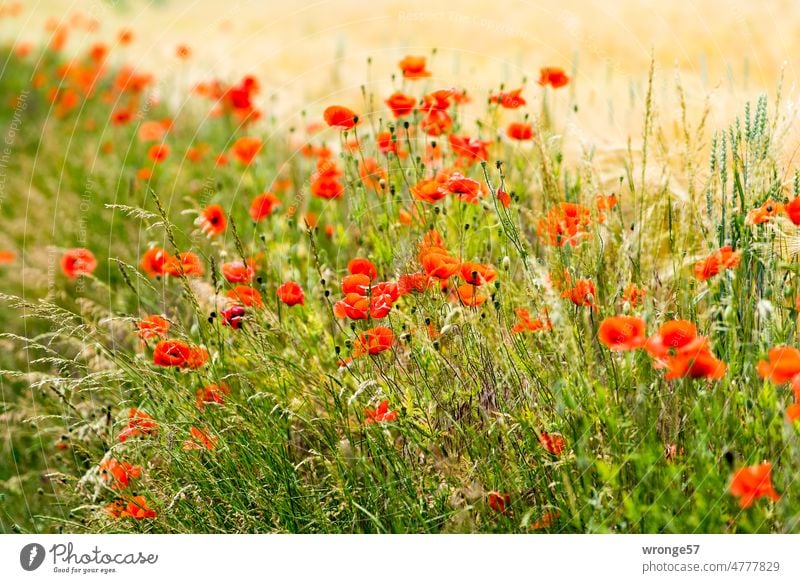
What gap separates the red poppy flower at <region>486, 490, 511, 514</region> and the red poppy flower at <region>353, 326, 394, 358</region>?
37cm

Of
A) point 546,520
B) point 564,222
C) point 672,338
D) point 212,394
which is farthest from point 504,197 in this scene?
point 212,394

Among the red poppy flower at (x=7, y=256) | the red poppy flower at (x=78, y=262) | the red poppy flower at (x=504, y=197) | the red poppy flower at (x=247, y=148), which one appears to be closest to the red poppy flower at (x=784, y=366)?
the red poppy flower at (x=504, y=197)

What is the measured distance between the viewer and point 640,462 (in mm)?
1817

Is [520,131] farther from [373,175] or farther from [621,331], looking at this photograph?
[621,331]

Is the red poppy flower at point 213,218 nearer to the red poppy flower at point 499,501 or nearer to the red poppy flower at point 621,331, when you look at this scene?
the red poppy flower at point 499,501

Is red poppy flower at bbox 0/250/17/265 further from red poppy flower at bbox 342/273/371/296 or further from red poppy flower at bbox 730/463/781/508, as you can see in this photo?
red poppy flower at bbox 730/463/781/508

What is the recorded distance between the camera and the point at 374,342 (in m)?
1.94

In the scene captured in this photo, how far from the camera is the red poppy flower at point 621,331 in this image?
173cm

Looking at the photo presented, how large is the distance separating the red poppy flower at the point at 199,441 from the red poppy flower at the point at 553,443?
76 cm

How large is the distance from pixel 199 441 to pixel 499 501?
2.39ft

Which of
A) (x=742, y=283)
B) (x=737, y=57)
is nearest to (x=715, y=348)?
(x=742, y=283)

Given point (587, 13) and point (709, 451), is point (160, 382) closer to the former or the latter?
point (709, 451)

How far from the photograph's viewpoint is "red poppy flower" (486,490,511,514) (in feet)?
6.34
